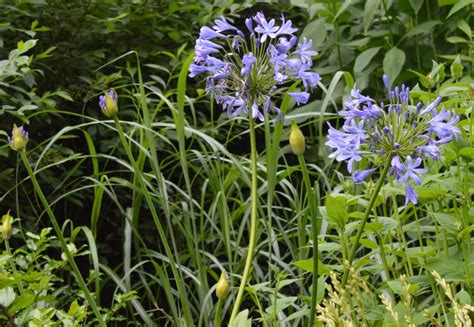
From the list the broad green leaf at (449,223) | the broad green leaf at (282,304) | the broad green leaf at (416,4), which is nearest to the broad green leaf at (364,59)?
the broad green leaf at (416,4)

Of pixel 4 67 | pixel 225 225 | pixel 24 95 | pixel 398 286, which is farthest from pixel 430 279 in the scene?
pixel 24 95

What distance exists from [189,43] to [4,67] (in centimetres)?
126

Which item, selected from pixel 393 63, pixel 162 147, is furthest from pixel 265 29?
pixel 393 63

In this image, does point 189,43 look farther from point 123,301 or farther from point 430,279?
point 430,279

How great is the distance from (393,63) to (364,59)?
0.14 meters

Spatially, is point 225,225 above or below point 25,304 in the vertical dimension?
below

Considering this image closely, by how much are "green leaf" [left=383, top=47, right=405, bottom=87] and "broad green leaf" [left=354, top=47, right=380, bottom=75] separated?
7cm

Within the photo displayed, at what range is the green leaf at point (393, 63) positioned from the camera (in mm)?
3338

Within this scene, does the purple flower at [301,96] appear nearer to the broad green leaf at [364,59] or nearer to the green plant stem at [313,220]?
the green plant stem at [313,220]

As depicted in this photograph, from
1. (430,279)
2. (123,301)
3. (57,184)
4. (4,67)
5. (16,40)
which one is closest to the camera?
(430,279)

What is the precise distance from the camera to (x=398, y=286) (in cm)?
175

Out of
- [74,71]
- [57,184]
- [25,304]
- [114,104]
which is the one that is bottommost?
[57,184]

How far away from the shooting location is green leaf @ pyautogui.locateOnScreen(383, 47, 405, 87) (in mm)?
3338

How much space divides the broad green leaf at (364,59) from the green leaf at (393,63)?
0.07m
